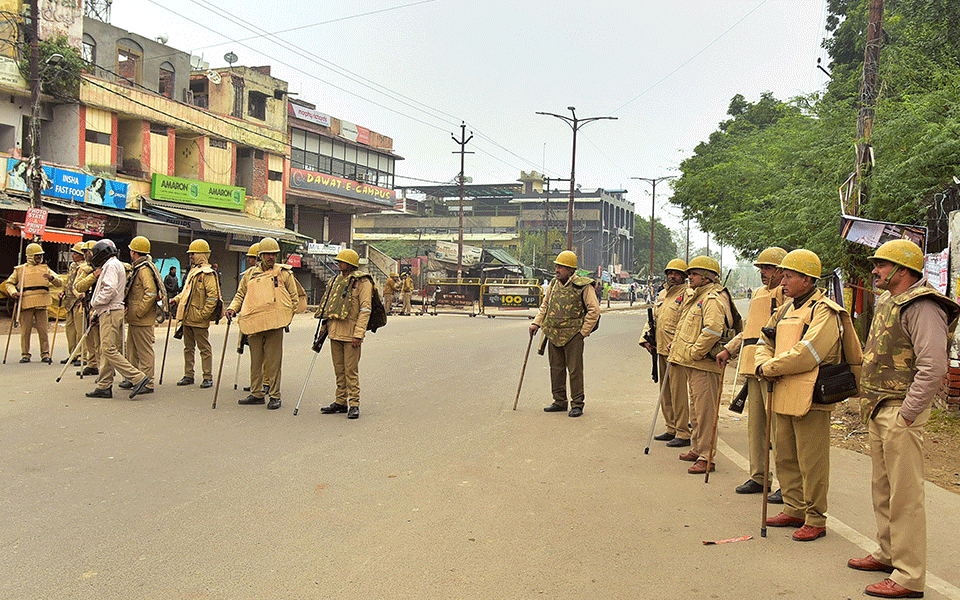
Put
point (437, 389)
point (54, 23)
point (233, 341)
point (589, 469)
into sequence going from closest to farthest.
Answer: point (589, 469) → point (437, 389) → point (233, 341) → point (54, 23)

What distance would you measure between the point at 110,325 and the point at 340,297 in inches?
109

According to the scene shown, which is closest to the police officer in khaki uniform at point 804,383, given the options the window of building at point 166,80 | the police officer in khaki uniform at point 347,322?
the police officer in khaki uniform at point 347,322

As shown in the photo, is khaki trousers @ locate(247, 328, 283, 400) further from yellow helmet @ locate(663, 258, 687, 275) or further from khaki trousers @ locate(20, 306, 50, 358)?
khaki trousers @ locate(20, 306, 50, 358)

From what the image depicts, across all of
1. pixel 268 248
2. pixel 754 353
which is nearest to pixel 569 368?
pixel 754 353

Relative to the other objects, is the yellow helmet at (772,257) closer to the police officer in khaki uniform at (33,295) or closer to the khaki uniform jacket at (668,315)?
the khaki uniform jacket at (668,315)

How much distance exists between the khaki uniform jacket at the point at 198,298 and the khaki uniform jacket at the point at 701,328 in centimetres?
614

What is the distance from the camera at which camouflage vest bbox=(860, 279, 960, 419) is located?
4.14 meters

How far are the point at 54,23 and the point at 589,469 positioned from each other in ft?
81.7

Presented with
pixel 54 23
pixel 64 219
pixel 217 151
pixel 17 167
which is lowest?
pixel 64 219

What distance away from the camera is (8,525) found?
467 centimetres

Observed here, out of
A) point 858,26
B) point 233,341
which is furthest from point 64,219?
point 858,26

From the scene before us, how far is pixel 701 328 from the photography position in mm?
6859

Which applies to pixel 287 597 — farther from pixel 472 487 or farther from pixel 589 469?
pixel 589 469

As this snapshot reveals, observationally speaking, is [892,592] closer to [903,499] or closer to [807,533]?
[903,499]
